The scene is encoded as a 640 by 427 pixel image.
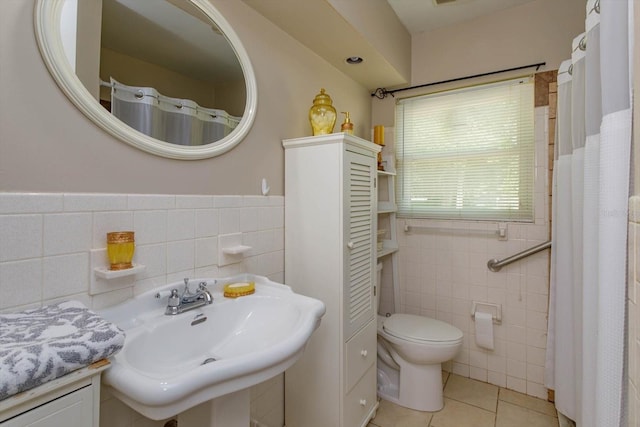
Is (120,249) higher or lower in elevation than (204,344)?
higher

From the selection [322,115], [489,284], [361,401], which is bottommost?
[361,401]

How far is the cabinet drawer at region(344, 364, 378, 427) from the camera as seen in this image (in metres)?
1.46

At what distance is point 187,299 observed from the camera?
1.05 meters

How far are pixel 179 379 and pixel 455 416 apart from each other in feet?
5.69

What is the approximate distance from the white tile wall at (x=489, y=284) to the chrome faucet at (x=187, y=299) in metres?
1.60

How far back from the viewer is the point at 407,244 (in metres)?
2.31

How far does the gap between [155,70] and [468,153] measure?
6.15 feet

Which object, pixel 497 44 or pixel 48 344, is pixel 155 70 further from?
pixel 497 44

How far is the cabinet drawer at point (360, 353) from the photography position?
1.46 m

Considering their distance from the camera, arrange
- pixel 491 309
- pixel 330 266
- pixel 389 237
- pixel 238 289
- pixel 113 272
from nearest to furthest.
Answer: pixel 113 272 < pixel 238 289 < pixel 330 266 < pixel 491 309 < pixel 389 237

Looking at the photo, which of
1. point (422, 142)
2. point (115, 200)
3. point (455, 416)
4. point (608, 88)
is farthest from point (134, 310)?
point (422, 142)

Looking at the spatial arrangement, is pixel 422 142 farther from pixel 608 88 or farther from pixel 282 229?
pixel 608 88

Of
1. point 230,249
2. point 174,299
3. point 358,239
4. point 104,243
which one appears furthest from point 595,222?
point 104,243

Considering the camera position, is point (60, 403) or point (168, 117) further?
point (168, 117)
